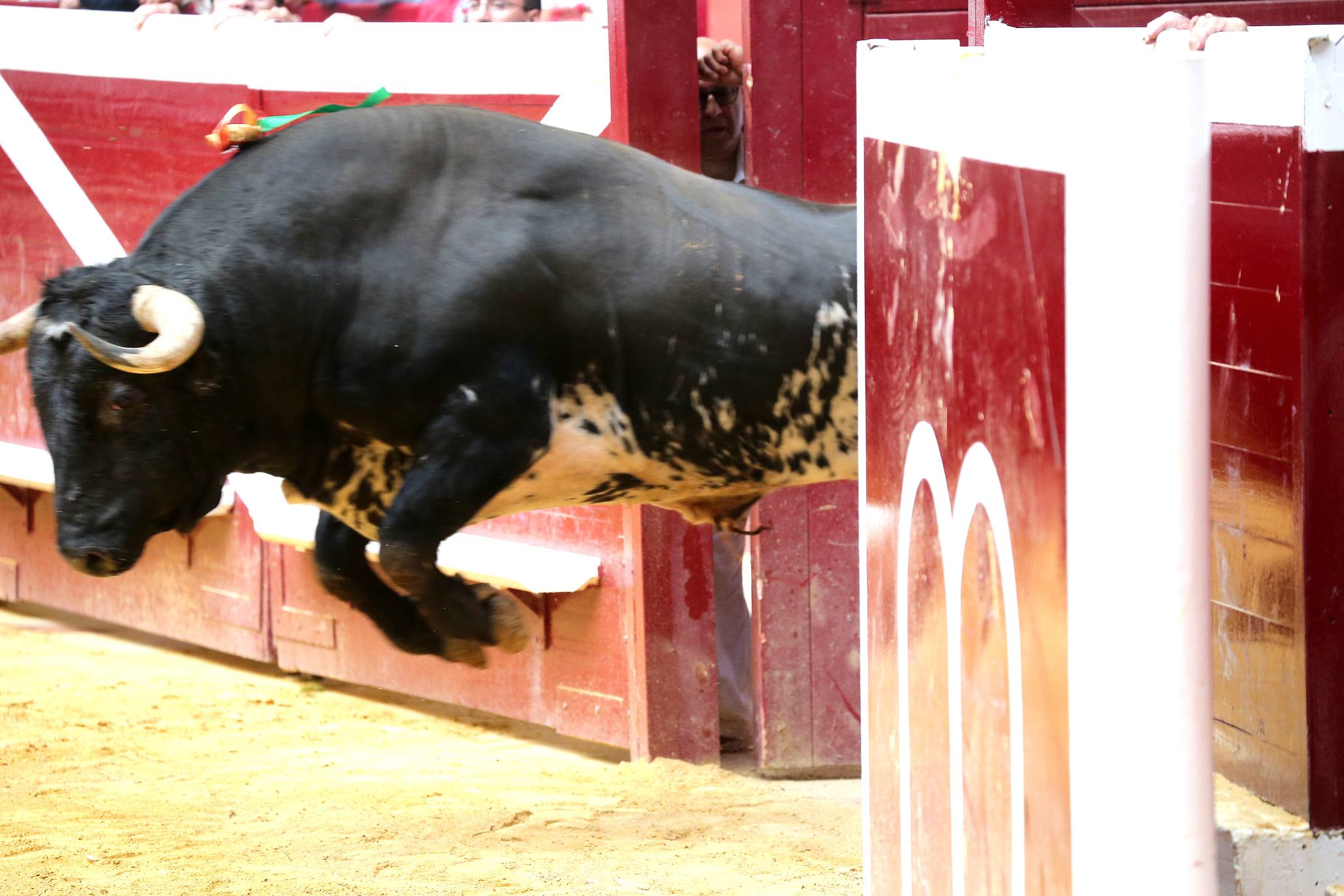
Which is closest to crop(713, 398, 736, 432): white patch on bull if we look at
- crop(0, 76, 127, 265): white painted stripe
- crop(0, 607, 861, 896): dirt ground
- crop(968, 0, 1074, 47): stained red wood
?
crop(968, 0, 1074, 47): stained red wood

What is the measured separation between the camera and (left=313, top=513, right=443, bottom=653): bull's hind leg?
3.13 metres

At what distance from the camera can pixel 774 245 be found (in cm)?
306

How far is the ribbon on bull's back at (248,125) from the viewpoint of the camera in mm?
2975

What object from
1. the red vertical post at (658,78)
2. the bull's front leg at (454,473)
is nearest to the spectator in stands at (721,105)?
the red vertical post at (658,78)

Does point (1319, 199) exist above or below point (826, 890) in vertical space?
above

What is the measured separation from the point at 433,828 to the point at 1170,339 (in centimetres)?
→ 349

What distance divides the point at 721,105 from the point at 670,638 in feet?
4.77

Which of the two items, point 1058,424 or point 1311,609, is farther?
point 1311,609

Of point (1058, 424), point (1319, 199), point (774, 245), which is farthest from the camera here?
point (774, 245)

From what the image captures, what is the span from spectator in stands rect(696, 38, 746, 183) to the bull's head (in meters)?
2.17

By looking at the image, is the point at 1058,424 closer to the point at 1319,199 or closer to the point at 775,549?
the point at 1319,199

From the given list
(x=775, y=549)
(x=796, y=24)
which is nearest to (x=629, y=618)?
(x=775, y=549)

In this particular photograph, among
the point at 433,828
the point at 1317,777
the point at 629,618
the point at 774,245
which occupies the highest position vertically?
the point at 774,245

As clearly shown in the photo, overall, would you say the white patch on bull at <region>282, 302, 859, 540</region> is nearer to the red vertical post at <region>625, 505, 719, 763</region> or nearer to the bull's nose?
the bull's nose
